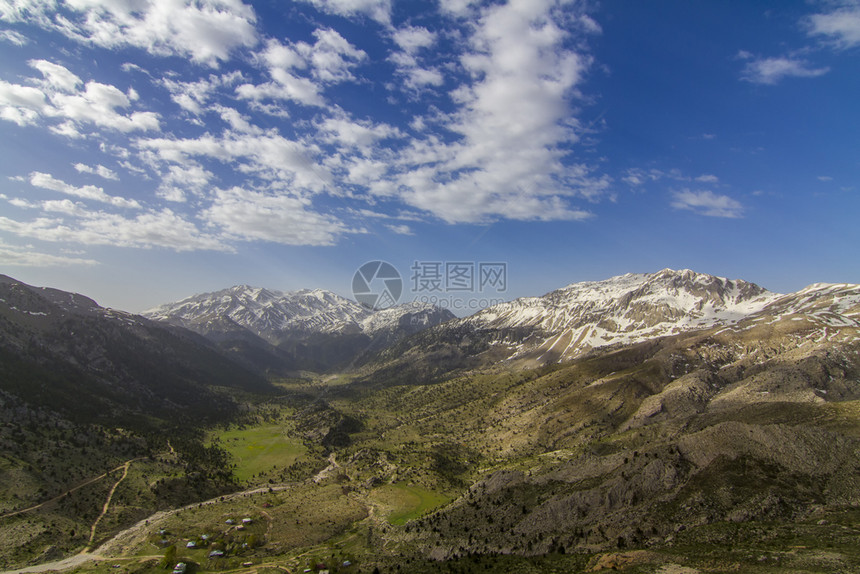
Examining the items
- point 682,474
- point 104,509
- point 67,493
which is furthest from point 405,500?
point 67,493

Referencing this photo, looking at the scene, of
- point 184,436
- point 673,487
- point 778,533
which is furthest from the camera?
point 184,436

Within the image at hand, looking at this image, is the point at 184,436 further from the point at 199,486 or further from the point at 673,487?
the point at 673,487

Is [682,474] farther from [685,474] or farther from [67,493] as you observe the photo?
[67,493]

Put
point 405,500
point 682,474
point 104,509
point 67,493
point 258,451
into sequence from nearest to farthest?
point 682,474
point 104,509
point 67,493
point 405,500
point 258,451

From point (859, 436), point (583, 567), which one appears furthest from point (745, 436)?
point (583, 567)

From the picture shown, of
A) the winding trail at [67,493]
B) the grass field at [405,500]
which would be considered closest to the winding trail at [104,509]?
the winding trail at [67,493]

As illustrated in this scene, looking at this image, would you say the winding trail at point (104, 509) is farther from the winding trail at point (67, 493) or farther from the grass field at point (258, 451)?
the grass field at point (258, 451)
